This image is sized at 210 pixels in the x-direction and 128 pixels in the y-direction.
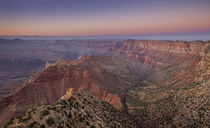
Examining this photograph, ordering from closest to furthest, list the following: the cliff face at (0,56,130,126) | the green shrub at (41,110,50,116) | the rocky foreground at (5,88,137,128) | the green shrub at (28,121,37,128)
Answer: the green shrub at (28,121,37,128) → the rocky foreground at (5,88,137,128) → the green shrub at (41,110,50,116) → the cliff face at (0,56,130,126)

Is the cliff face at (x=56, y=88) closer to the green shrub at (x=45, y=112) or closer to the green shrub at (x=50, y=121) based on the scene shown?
the green shrub at (x=45, y=112)

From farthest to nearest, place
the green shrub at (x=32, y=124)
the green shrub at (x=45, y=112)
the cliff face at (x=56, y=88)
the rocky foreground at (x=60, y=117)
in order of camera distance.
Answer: the cliff face at (x=56, y=88), the green shrub at (x=45, y=112), the rocky foreground at (x=60, y=117), the green shrub at (x=32, y=124)

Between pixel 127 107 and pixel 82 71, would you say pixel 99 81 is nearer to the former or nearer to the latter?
pixel 82 71

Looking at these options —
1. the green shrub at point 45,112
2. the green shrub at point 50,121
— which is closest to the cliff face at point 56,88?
the green shrub at point 45,112

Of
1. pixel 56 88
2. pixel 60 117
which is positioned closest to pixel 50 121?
pixel 60 117

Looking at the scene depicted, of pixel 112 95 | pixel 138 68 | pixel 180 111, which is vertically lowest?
pixel 138 68

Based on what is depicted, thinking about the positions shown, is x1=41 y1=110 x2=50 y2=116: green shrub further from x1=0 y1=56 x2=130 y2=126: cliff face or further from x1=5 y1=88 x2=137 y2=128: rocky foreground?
x1=0 y1=56 x2=130 y2=126: cliff face

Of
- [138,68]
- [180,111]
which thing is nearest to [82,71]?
[180,111]

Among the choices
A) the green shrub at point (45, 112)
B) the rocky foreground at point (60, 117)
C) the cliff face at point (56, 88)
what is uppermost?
the green shrub at point (45, 112)

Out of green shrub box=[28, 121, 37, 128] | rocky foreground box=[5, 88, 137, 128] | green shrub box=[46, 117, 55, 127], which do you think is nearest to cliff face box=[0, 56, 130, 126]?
rocky foreground box=[5, 88, 137, 128]

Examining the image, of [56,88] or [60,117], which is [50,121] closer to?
[60,117]

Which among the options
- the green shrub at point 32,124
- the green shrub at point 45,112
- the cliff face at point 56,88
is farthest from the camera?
the cliff face at point 56,88
